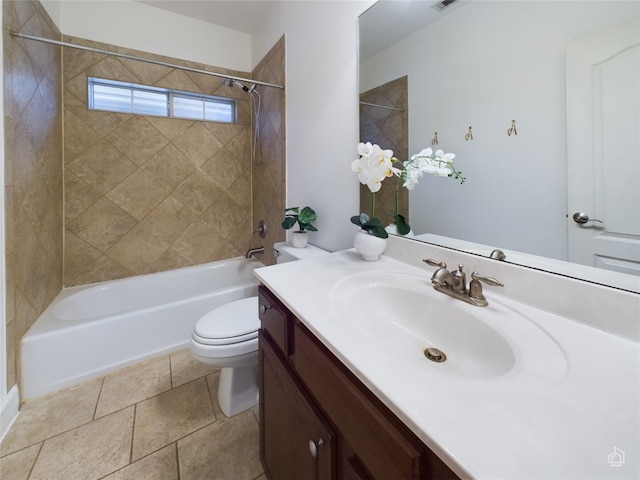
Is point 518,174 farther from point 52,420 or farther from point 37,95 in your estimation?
point 37,95

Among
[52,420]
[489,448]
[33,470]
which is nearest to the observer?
[489,448]

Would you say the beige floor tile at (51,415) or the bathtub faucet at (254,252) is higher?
the bathtub faucet at (254,252)

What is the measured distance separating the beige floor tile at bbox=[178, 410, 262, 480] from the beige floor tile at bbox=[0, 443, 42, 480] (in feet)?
1.93

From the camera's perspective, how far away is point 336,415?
58cm

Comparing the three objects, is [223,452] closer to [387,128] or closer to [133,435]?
[133,435]

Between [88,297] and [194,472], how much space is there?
1674 millimetres

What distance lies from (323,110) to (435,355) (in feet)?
4.75

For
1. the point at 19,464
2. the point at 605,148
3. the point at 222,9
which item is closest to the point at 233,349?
the point at 19,464

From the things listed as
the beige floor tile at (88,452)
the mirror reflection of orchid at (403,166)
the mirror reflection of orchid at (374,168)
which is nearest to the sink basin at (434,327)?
the mirror reflection of orchid at (374,168)

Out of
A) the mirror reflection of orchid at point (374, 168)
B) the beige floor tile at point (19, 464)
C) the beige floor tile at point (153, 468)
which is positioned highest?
the mirror reflection of orchid at point (374, 168)

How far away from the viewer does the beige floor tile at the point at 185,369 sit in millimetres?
1661

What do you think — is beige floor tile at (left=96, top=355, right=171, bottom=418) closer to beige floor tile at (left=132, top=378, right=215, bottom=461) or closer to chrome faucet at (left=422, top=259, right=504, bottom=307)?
beige floor tile at (left=132, top=378, right=215, bottom=461)

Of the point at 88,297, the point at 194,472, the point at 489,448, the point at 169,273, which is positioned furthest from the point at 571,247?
the point at 88,297

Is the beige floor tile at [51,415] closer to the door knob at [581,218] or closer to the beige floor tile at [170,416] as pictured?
the beige floor tile at [170,416]
